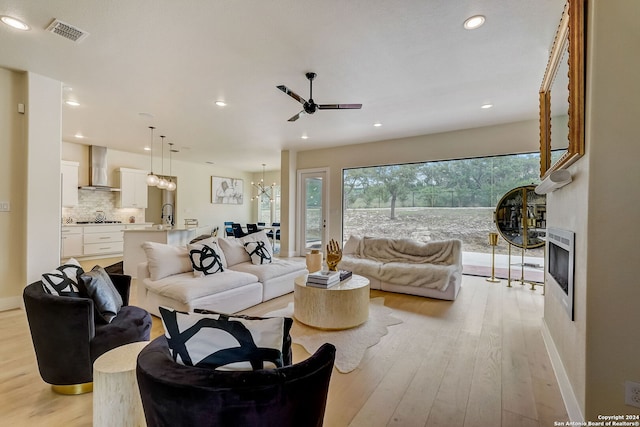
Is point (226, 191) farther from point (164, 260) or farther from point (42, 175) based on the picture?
point (164, 260)

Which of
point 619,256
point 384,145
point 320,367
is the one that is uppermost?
point 384,145

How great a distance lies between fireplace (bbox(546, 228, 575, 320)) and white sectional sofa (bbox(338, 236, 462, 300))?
139 centimetres

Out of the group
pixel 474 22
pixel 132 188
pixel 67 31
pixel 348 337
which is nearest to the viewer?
pixel 474 22

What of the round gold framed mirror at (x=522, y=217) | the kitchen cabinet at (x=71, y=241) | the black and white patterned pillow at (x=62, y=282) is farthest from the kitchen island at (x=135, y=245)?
the round gold framed mirror at (x=522, y=217)

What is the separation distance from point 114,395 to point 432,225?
19.2 ft

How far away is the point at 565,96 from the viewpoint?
2.04 m

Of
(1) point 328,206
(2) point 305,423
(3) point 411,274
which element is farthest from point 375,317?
(1) point 328,206

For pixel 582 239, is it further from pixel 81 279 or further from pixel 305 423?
pixel 81 279

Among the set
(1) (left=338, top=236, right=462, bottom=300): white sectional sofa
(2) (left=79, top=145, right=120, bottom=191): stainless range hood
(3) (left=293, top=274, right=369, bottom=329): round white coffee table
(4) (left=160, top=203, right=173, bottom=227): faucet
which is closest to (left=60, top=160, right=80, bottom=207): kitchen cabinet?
(2) (left=79, top=145, right=120, bottom=191): stainless range hood

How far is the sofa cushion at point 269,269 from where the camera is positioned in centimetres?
384

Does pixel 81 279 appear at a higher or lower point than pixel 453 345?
higher

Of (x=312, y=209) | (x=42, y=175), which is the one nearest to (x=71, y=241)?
(x=42, y=175)

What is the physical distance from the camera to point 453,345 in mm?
2656

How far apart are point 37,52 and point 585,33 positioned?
4598 mm
